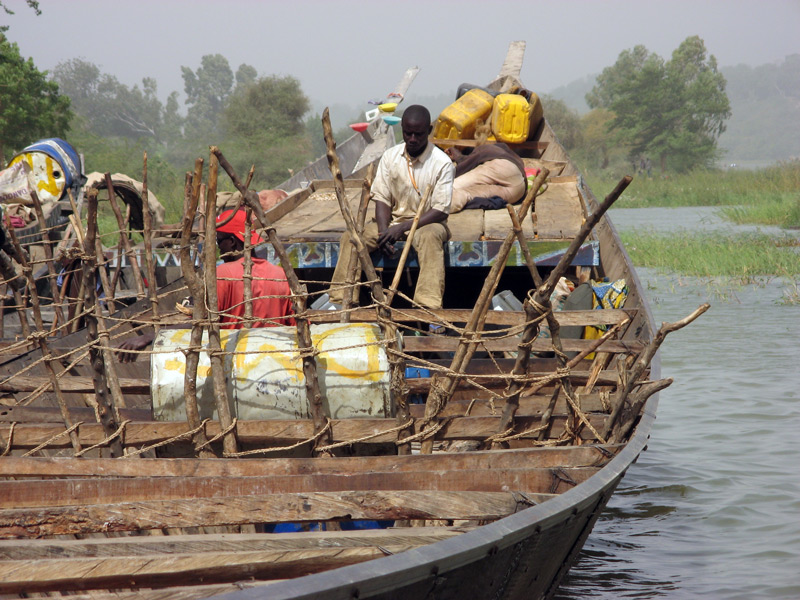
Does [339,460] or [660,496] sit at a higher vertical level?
[339,460]

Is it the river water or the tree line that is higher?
the tree line

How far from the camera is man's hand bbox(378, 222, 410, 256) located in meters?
5.11

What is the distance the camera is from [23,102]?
1728 cm

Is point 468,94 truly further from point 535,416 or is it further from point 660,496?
point 535,416

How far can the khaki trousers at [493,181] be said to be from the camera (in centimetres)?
628

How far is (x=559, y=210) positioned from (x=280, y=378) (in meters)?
3.98

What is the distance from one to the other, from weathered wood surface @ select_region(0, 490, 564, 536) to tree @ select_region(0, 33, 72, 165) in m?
16.6

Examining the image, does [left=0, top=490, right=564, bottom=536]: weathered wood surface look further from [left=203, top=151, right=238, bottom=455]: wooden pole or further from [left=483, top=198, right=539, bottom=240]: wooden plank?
[left=483, top=198, right=539, bottom=240]: wooden plank

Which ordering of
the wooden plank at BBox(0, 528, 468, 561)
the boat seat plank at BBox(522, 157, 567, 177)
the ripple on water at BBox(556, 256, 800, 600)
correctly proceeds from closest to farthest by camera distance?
the wooden plank at BBox(0, 528, 468, 561) → the ripple on water at BBox(556, 256, 800, 600) → the boat seat plank at BBox(522, 157, 567, 177)

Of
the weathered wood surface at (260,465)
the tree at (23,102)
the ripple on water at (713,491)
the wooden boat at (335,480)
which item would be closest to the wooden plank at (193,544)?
the wooden boat at (335,480)

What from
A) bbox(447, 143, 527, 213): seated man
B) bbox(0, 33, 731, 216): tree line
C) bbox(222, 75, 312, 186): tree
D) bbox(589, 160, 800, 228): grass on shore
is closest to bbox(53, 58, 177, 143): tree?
bbox(0, 33, 731, 216): tree line

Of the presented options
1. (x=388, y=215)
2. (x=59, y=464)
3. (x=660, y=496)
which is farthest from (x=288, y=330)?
(x=660, y=496)

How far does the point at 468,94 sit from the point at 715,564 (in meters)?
5.10

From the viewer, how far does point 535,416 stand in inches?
143
